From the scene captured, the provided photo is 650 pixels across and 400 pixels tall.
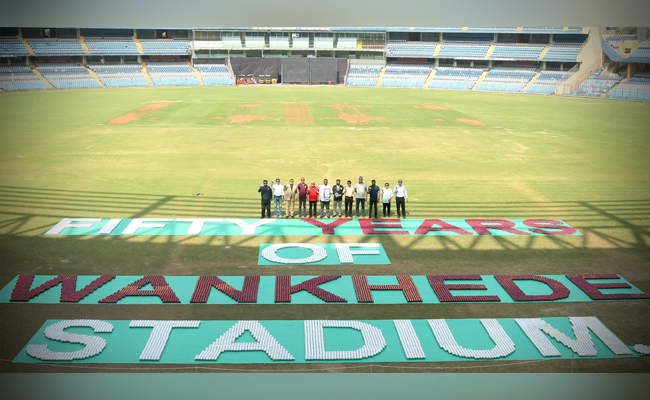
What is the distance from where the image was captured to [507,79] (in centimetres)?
7356

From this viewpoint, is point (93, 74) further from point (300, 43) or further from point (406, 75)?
point (406, 75)

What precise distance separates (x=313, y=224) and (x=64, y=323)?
792 cm

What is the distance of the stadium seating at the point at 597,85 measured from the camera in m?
61.7

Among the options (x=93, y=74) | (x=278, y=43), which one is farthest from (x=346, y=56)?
(x=93, y=74)

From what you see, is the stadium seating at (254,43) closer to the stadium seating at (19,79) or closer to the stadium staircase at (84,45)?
the stadium staircase at (84,45)

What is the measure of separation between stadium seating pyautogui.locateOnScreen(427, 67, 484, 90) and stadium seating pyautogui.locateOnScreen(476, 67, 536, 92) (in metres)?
1.61

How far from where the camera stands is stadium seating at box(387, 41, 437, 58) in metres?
80.9

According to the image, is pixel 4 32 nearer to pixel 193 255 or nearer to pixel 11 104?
pixel 11 104

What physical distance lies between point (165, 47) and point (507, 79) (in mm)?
47311

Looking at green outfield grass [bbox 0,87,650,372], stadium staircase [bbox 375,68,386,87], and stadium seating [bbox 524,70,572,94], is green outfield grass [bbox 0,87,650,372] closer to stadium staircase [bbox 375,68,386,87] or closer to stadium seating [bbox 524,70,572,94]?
stadium seating [bbox 524,70,572,94]

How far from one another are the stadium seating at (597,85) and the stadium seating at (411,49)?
2282 centimetres

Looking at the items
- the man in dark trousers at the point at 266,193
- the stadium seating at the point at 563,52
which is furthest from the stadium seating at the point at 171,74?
the man in dark trousers at the point at 266,193

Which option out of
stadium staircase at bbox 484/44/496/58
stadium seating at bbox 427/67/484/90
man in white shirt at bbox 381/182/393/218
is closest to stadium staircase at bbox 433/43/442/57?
stadium seating at bbox 427/67/484/90
